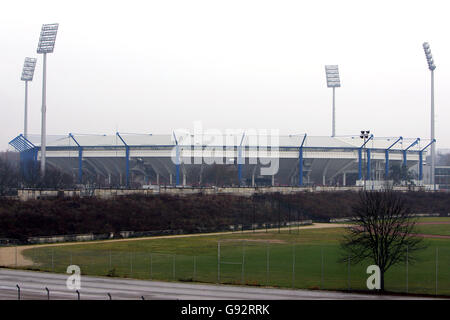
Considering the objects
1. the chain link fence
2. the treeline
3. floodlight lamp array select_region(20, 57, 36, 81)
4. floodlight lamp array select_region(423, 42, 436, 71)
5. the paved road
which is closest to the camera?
the paved road

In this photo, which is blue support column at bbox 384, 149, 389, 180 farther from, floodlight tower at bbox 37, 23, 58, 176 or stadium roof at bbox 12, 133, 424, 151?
floodlight tower at bbox 37, 23, 58, 176

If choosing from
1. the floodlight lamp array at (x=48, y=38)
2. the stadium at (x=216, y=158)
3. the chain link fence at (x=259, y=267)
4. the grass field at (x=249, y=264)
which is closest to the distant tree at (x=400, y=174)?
the stadium at (x=216, y=158)

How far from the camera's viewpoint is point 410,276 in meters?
32.6

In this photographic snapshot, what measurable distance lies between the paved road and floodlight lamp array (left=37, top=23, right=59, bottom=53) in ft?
160

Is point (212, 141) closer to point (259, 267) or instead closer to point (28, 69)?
point (28, 69)

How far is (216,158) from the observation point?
98.2 metres

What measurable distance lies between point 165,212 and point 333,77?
51.7m

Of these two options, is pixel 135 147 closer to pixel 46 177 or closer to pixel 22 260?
pixel 46 177

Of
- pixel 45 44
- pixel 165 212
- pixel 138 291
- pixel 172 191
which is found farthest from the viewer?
pixel 172 191

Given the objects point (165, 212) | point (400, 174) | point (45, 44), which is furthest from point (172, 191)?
point (400, 174)

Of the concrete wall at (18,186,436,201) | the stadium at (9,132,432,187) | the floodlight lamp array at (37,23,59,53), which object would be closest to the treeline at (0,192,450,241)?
the concrete wall at (18,186,436,201)

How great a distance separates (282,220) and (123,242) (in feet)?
77.6

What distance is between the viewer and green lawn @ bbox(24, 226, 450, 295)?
31.0 m

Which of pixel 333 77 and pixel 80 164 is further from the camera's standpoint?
pixel 333 77
